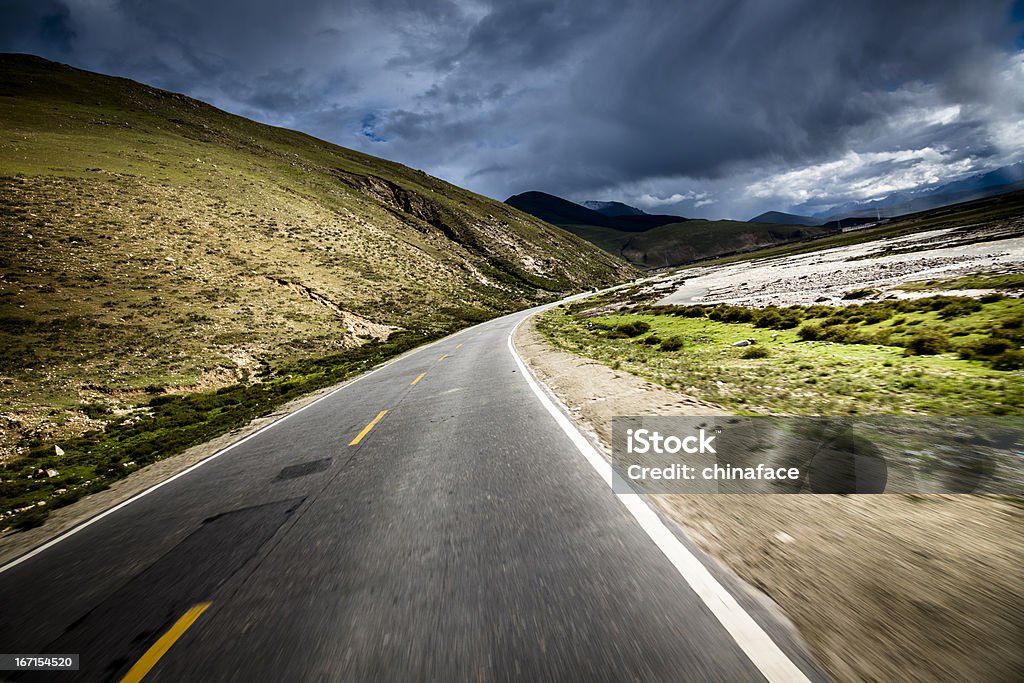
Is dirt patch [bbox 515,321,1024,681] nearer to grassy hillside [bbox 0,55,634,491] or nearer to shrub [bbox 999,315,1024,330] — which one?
shrub [bbox 999,315,1024,330]

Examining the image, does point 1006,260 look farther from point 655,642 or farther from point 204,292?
point 204,292

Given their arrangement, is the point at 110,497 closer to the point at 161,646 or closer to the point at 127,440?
the point at 161,646

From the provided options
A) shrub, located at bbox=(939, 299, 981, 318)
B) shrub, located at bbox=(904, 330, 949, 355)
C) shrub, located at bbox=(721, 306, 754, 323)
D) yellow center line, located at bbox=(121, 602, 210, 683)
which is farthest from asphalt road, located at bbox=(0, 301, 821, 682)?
shrub, located at bbox=(721, 306, 754, 323)

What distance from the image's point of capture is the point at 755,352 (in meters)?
11.8

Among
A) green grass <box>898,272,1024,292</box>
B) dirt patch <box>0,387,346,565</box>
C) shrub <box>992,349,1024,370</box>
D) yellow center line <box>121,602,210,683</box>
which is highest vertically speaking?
yellow center line <box>121,602,210,683</box>

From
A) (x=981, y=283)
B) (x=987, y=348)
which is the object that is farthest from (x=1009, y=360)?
(x=981, y=283)

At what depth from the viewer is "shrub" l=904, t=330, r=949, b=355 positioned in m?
9.62

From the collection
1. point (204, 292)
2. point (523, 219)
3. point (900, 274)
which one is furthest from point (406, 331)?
point (523, 219)

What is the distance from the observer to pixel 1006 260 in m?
24.0

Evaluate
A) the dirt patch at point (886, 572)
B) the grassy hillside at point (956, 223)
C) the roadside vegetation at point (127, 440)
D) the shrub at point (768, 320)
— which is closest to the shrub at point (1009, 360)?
the dirt patch at point (886, 572)

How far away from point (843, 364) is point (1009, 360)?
263 cm

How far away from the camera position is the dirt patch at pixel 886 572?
1983 mm

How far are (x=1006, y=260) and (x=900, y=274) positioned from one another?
467 centimetres

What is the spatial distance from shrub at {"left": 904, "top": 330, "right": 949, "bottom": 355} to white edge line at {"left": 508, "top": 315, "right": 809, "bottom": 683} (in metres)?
10.4
